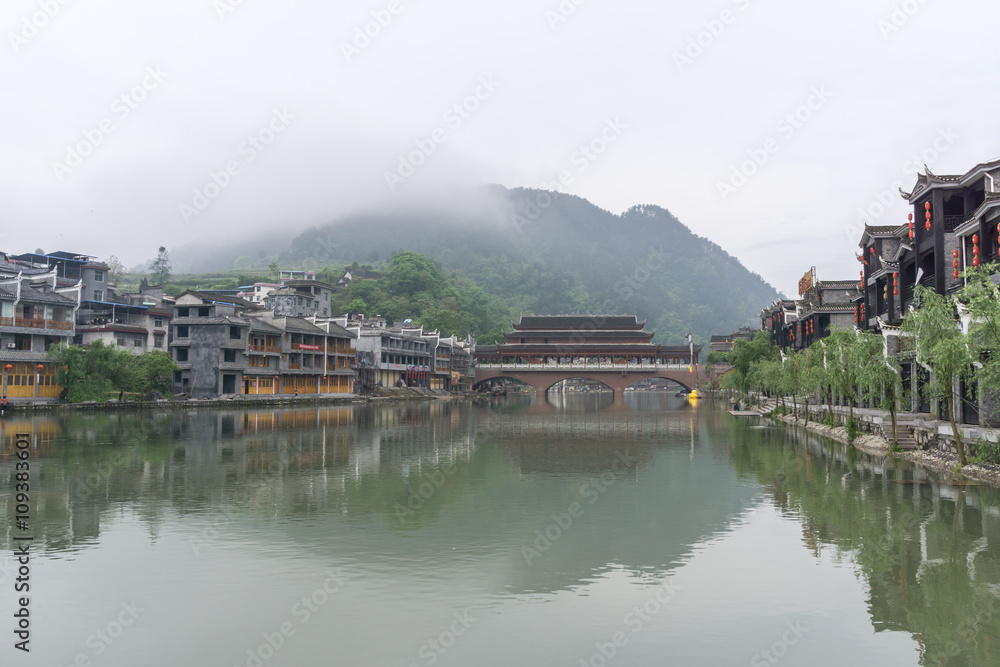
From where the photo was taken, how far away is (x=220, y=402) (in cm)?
6156

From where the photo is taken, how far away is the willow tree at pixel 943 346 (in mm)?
20219

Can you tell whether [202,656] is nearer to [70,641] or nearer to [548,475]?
[70,641]

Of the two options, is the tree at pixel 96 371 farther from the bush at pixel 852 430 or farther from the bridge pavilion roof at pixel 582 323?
the bridge pavilion roof at pixel 582 323

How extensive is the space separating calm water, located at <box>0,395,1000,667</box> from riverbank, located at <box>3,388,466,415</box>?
28.8m

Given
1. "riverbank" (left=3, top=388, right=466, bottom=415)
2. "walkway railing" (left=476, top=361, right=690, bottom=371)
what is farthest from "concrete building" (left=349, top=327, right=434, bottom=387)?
"walkway railing" (left=476, top=361, right=690, bottom=371)

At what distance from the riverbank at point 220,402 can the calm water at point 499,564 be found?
2885cm

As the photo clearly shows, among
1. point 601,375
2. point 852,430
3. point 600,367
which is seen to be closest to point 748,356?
point 852,430

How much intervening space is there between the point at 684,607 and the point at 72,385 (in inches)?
2145

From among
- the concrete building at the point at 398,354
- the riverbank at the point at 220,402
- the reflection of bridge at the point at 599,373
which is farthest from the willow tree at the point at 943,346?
the reflection of bridge at the point at 599,373

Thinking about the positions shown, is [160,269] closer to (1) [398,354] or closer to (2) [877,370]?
(1) [398,354]

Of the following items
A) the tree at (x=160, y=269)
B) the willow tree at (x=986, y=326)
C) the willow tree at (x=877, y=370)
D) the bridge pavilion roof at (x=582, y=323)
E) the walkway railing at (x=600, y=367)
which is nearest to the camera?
the willow tree at (x=986, y=326)

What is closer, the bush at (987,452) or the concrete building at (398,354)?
the bush at (987,452)

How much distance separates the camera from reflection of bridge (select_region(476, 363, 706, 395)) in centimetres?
10144

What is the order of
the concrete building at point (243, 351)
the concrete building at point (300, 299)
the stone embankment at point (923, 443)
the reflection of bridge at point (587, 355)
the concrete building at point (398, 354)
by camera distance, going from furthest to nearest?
the reflection of bridge at point (587, 355) → the concrete building at point (300, 299) → the concrete building at point (398, 354) → the concrete building at point (243, 351) → the stone embankment at point (923, 443)
